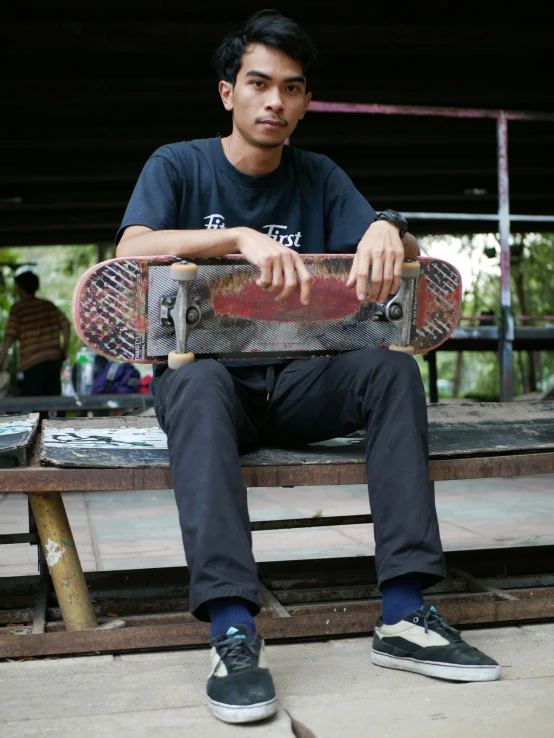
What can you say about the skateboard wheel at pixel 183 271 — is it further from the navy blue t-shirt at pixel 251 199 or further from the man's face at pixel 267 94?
the man's face at pixel 267 94

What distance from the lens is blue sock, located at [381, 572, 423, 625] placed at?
78.6 inches

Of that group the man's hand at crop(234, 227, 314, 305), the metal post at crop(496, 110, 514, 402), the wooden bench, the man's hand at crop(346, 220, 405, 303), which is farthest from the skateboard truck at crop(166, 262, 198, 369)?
the metal post at crop(496, 110, 514, 402)

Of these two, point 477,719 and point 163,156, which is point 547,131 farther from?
point 477,719

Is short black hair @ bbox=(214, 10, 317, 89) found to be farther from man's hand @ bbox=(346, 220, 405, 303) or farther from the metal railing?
the metal railing

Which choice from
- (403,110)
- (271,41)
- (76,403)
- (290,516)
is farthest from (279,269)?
(76,403)

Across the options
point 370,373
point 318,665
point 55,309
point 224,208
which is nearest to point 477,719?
point 318,665

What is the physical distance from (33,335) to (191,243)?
25.1 feet

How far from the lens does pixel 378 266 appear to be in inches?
83.7

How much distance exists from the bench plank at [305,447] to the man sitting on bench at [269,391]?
0.11m

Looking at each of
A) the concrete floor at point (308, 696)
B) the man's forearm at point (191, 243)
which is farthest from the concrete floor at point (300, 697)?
the man's forearm at point (191, 243)

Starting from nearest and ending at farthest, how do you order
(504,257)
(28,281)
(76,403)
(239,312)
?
1. (239,312)
2. (504,257)
3. (76,403)
4. (28,281)

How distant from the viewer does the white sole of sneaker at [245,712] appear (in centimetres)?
166

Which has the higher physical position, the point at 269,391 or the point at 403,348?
the point at 403,348

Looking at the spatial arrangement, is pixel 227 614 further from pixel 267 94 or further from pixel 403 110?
pixel 403 110
